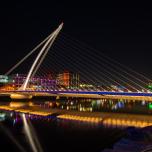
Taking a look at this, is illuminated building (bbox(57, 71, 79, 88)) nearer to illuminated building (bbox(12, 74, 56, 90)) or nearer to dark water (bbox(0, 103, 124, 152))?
illuminated building (bbox(12, 74, 56, 90))

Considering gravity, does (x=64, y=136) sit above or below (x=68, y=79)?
below

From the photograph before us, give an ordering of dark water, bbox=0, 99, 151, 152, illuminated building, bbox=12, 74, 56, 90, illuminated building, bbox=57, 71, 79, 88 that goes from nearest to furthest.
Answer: dark water, bbox=0, 99, 151, 152 < illuminated building, bbox=12, 74, 56, 90 < illuminated building, bbox=57, 71, 79, 88

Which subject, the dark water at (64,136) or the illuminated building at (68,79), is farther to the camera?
the illuminated building at (68,79)

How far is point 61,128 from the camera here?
2005 centimetres

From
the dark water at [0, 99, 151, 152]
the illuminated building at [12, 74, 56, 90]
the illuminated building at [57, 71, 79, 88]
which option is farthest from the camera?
the illuminated building at [57, 71, 79, 88]

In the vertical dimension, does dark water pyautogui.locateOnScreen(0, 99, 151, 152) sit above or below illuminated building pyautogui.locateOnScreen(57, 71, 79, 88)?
below

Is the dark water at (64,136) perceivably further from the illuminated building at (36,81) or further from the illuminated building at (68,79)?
the illuminated building at (68,79)

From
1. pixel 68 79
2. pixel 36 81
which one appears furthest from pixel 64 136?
pixel 68 79

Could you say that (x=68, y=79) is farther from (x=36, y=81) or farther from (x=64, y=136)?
(x=64, y=136)

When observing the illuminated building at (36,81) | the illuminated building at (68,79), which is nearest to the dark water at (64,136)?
the illuminated building at (36,81)

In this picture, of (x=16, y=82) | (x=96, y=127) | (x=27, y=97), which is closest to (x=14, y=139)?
(x=96, y=127)

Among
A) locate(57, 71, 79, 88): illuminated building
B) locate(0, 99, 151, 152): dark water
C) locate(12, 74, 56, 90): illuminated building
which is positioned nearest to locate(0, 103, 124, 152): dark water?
locate(0, 99, 151, 152): dark water

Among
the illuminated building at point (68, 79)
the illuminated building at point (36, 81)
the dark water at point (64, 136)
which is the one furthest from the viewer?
the illuminated building at point (68, 79)

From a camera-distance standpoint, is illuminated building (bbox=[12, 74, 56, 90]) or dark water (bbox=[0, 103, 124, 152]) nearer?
dark water (bbox=[0, 103, 124, 152])
